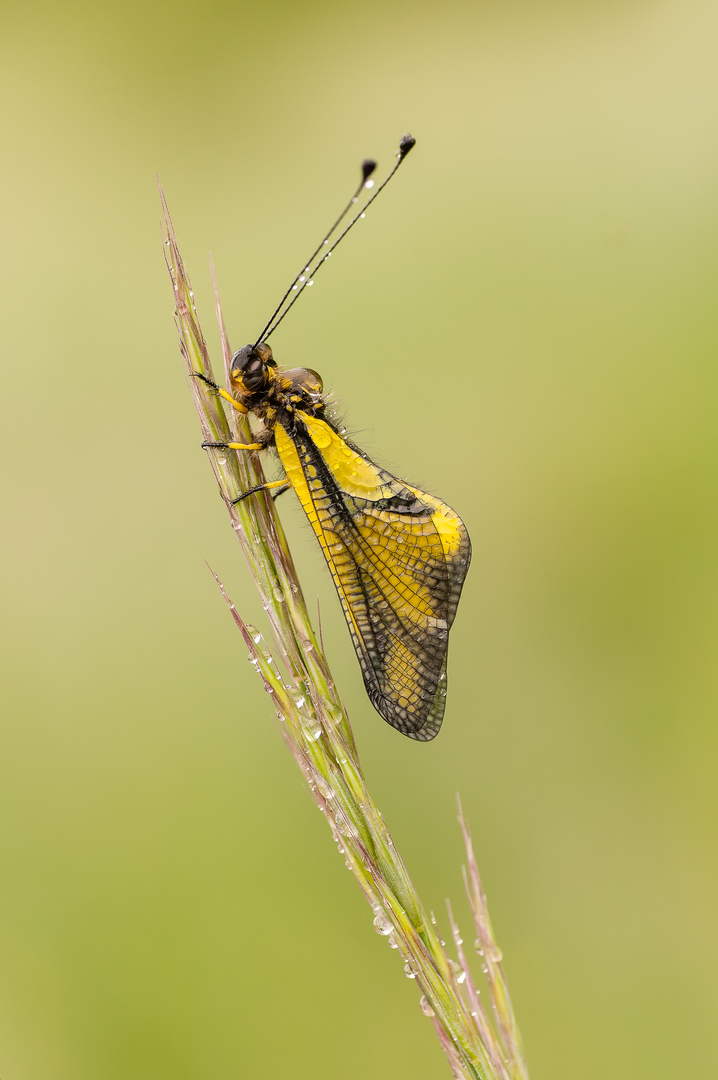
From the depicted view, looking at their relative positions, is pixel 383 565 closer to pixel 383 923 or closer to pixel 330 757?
pixel 330 757

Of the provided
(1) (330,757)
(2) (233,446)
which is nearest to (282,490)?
(2) (233,446)

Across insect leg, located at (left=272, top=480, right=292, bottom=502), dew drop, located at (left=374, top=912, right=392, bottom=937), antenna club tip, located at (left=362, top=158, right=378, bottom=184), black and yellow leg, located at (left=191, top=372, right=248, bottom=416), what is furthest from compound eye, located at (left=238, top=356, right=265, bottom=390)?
dew drop, located at (left=374, top=912, right=392, bottom=937)

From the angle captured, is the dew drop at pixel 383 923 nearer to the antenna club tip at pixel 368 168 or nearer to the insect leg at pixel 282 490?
the insect leg at pixel 282 490

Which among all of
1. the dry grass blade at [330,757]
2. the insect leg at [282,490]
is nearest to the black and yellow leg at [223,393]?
the dry grass blade at [330,757]

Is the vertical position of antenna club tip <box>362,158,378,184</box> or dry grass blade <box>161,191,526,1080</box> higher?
antenna club tip <box>362,158,378,184</box>

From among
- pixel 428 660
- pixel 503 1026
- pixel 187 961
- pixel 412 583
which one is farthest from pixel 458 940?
pixel 187 961

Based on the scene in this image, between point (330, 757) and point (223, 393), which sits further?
point (223, 393)

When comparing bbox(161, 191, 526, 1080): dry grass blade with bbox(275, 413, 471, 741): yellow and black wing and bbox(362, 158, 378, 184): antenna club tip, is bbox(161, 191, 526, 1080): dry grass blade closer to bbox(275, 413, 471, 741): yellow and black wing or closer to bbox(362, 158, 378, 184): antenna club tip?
bbox(275, 413, 471, 741): yellow and black wing

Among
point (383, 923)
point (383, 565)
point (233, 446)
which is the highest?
point (233, 446)
